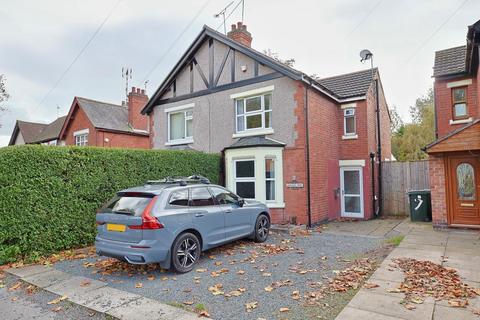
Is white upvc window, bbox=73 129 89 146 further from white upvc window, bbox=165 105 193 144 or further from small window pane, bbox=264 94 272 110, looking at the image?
small window pane, bbox=264 94 272 110

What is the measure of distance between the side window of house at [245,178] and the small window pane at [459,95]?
8544 millimetres

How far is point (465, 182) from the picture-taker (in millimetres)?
8938

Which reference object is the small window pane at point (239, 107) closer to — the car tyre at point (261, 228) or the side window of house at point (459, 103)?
the car tyre at point (261, 228)

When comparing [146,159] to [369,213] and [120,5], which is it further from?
[369,213]

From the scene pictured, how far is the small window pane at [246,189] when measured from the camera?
36.5 ft

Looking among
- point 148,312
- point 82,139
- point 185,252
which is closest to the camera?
point 148,312

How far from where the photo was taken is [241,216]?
7402 mm

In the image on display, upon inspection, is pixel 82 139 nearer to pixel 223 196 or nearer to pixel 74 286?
pixel 223 196

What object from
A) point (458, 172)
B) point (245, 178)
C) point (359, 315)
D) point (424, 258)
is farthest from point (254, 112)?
point (359, 315)

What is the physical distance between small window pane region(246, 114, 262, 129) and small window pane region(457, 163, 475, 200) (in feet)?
21.6

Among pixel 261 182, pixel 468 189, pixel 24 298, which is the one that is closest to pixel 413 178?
pixel 468 189

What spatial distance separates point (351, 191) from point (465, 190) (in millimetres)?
4481

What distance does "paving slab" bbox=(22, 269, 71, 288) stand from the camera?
17.5 feet

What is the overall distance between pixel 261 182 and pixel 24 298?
24.5 ft
